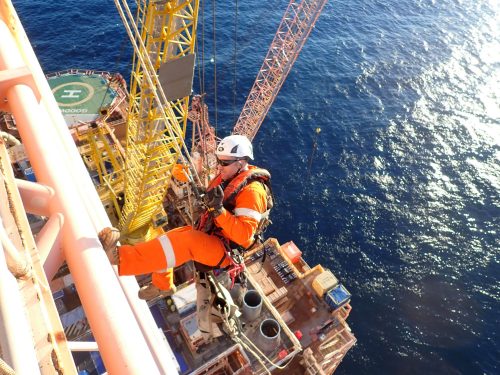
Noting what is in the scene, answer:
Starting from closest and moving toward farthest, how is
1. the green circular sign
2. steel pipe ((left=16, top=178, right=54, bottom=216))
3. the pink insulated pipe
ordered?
the pink insulated pipe → steel pipe ((left=16, top=178, right=54, bottom=216)) → the green circular sign

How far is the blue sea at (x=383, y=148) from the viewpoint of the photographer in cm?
3834

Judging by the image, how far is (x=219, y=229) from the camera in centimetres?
1094

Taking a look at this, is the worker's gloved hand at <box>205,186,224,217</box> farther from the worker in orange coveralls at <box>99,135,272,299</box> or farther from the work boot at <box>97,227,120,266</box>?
the work boot at <box>97,227,120,266</box>

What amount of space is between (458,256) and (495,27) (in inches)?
2276

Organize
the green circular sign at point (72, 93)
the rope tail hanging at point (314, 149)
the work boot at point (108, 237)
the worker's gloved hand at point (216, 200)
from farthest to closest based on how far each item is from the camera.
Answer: the rope tail hanging at point (314, 149) < the green circular sign at point (72, 93) < the worker's gloved hand at point (216, 200) < the work boot at point (108, 237)

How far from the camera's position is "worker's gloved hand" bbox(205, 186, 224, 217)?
384 inches

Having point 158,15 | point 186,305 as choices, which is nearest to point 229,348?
point 186,305

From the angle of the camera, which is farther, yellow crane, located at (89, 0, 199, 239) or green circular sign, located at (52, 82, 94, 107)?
green circular sign, located at (52, 82, 94, 107)

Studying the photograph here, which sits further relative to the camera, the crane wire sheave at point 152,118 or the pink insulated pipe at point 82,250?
the crane wire sheave at point 152,118

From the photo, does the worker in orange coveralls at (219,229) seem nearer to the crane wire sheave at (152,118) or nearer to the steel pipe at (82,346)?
the steel pipe at (82,346)

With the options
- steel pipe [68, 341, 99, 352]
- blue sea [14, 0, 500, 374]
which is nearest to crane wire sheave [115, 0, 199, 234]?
steel pipe [68, 341, 99, 352]

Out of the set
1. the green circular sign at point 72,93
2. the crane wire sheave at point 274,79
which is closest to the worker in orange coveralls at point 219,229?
the crane wire sheave at point 274,79

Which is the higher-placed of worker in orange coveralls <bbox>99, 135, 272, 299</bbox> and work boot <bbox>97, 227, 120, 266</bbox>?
worker in orange coveralls <bbox>99, 135, 272, 299</bbox>

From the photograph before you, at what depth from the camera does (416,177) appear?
49594 mm
